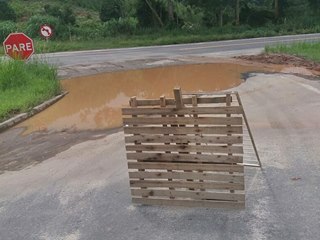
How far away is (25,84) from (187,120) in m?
11.4

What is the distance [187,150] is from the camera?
5465 millimetres

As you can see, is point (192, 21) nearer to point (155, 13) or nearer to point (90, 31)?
point (155, 13)

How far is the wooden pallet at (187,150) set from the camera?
5.34 meters

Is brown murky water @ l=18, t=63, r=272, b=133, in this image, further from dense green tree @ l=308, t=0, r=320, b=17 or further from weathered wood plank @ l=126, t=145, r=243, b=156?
dense green tree @ l=308, t=0, r=320, b=17

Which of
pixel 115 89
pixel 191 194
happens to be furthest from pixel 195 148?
pixel 115 89

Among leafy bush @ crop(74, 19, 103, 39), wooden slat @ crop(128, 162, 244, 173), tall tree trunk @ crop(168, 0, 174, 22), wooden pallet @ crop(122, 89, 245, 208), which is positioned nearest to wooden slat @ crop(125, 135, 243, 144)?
wooden pallet @ crop(122, 89, 245, 208)

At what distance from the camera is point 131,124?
18.4 feet

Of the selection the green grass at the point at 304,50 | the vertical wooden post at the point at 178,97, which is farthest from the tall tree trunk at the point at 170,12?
the vertical wooden post at the point at 178,97

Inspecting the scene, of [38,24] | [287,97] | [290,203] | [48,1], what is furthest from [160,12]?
[290,203]

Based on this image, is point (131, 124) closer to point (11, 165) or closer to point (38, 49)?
point (11, 165)

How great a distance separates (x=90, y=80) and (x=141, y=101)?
1291 centimetres

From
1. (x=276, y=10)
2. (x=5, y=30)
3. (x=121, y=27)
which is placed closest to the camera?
(x=5, y=30)

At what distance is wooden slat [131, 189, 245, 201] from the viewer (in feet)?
17.8

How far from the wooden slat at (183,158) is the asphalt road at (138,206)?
602 mm
